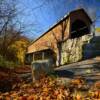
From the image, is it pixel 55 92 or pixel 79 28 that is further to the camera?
pixel 79 28

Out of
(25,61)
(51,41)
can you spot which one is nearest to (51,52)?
(51,41)

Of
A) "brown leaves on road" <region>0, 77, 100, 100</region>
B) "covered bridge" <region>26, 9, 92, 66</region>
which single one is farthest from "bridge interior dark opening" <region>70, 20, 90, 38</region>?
"brown leaves on road" <region>0, 77, 100, 100</region>

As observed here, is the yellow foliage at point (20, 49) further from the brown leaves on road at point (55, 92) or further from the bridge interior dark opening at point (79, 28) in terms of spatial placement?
the brown leaves on road at point (55, 92)

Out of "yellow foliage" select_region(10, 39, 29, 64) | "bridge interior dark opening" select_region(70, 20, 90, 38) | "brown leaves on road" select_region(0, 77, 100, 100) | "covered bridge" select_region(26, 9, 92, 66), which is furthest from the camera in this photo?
"yellow foliage" select_region(10, 39, 29, 64)

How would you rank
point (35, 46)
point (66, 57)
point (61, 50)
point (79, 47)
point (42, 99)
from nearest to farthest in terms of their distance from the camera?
point (42, 99)
point (79, 47)
point (66, 57)
point (61, 50)
point (35, 46)

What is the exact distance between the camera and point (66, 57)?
21062mm

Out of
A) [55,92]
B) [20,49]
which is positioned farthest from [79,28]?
[55,92]

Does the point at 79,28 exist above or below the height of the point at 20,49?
above

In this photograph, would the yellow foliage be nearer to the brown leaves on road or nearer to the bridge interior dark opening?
the bridge interior dark opening

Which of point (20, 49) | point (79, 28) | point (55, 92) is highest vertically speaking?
point (79, 28)

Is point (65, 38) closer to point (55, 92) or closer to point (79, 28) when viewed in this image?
point (79, 28)

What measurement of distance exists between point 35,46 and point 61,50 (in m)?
8.94

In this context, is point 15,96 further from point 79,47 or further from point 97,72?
point 79,47

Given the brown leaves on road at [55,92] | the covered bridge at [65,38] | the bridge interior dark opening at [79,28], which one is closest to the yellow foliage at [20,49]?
the covered bridge at [65,38]
